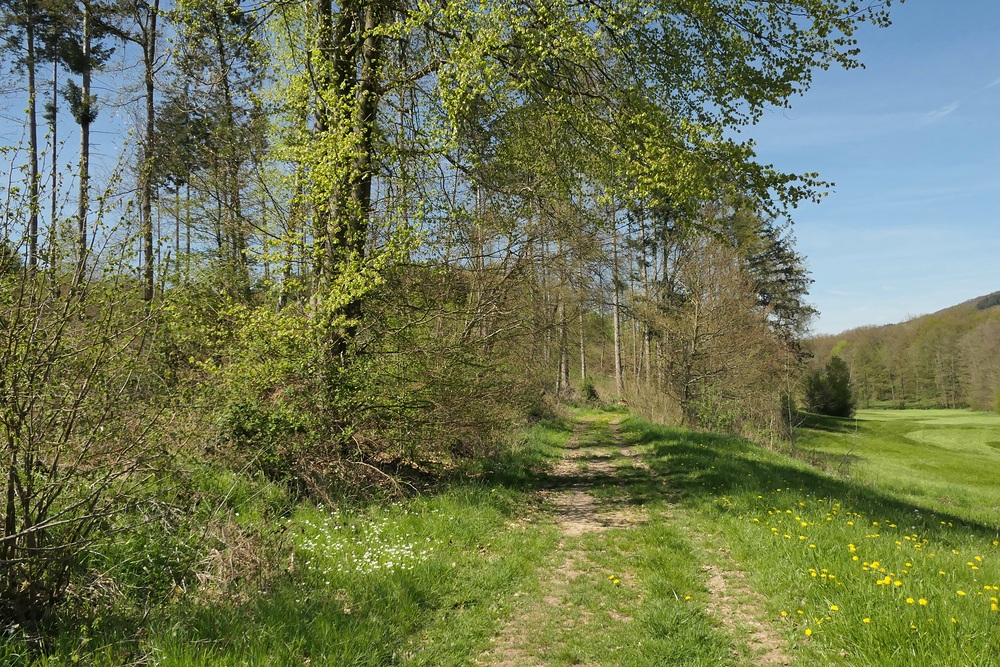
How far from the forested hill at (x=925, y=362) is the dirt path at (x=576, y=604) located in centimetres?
6901

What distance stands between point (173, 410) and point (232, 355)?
242 cm

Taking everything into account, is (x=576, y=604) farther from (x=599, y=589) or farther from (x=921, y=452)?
(x=921, y=452)

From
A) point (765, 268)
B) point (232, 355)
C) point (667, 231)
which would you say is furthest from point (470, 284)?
point (765, 268)

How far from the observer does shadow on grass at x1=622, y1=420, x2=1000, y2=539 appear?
7.89 metres

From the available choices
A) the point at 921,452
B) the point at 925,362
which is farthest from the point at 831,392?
the point at 925,362

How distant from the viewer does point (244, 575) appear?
4.31m

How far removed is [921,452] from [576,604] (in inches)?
1456

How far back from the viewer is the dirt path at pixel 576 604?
3998 mm

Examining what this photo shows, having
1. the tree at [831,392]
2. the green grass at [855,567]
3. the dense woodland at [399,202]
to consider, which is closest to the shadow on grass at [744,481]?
the green grass at [855,567]

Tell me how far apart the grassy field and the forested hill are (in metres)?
69.4

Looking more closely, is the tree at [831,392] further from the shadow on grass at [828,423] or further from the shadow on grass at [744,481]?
the shadow on grass at [744,481]

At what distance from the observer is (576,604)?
15.8 feet

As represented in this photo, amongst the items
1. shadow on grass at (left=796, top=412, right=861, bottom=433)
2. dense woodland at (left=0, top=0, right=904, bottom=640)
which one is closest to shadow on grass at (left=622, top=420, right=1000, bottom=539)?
dense woodland at (left=0, top=0, right=904, bottom=640)

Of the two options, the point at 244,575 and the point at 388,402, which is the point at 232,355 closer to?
the point at 388,402
